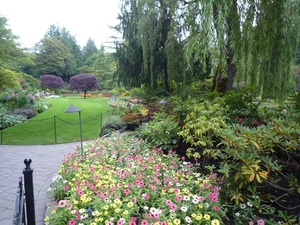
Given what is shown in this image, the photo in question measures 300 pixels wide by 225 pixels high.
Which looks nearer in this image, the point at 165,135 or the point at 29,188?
the point at 29,188

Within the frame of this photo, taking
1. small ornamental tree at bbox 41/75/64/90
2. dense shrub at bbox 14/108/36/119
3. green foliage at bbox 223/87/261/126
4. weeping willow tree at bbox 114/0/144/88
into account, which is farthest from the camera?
small ornamental tree at bbox 41/75/64/90

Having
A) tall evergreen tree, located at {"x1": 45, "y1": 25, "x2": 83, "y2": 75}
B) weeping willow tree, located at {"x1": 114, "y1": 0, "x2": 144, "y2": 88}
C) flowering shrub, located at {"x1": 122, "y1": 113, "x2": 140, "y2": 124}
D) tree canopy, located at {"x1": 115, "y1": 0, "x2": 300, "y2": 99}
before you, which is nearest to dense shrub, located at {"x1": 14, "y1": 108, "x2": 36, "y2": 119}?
weeping willow tree, located at {"x1": 114, "y1": 0, "x2": 144, "y2": 88}

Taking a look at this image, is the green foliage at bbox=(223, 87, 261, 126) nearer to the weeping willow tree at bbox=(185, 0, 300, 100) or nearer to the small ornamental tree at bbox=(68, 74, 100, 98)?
the weeping willow tree at bbox=(185, 0, 300, 100)

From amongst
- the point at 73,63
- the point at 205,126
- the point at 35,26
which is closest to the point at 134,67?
the point at 205,126

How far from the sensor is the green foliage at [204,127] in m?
3.12

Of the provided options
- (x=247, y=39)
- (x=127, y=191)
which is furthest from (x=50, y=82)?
(x=127, y=191)

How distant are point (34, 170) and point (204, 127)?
3.41 metres

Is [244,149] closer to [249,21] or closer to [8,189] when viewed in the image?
[249,21]

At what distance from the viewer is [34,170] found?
4.28 metres

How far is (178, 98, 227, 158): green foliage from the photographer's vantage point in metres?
3.12

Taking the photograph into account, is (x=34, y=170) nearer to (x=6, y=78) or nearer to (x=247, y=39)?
(x=247, y=39)

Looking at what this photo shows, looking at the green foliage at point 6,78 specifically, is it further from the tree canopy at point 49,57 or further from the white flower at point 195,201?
the tree canopy at point 49,57

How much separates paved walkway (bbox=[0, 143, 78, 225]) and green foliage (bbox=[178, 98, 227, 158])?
7.25 ft

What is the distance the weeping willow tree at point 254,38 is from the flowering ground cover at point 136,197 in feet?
4.48
